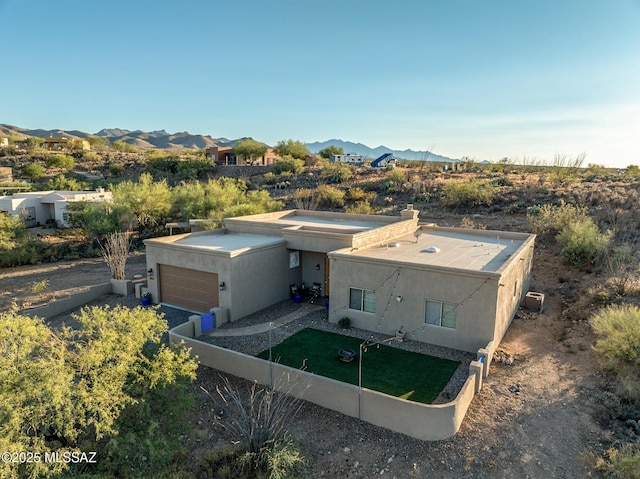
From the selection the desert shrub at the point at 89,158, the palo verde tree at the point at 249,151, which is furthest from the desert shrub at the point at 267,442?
the desert shrub at the point at 89,158

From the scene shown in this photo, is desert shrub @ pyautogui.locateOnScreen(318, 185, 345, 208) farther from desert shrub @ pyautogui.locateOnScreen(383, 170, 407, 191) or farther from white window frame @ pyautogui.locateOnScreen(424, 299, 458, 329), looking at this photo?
white window frame @ pyautogui.locateOnScreen(424, 299, 458, 329)

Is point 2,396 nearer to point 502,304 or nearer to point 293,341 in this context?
point 293,341

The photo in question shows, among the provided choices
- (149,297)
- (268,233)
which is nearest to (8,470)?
(149,297)

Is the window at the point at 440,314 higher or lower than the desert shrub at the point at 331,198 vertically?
lower

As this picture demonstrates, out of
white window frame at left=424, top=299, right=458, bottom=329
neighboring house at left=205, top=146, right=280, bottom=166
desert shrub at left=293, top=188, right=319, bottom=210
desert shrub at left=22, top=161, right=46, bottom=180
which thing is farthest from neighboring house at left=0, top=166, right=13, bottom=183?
white window frame at left=424, top=299, right=458, bottom=329

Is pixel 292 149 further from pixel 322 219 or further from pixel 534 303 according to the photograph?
pixel 534 303

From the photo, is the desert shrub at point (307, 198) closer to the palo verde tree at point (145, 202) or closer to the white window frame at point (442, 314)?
the palo verde tree at point (145, 202)

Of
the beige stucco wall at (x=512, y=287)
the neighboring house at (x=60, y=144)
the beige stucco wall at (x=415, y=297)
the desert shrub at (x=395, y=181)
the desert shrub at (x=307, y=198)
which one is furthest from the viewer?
the neighboring house at (x=60, y=144)
